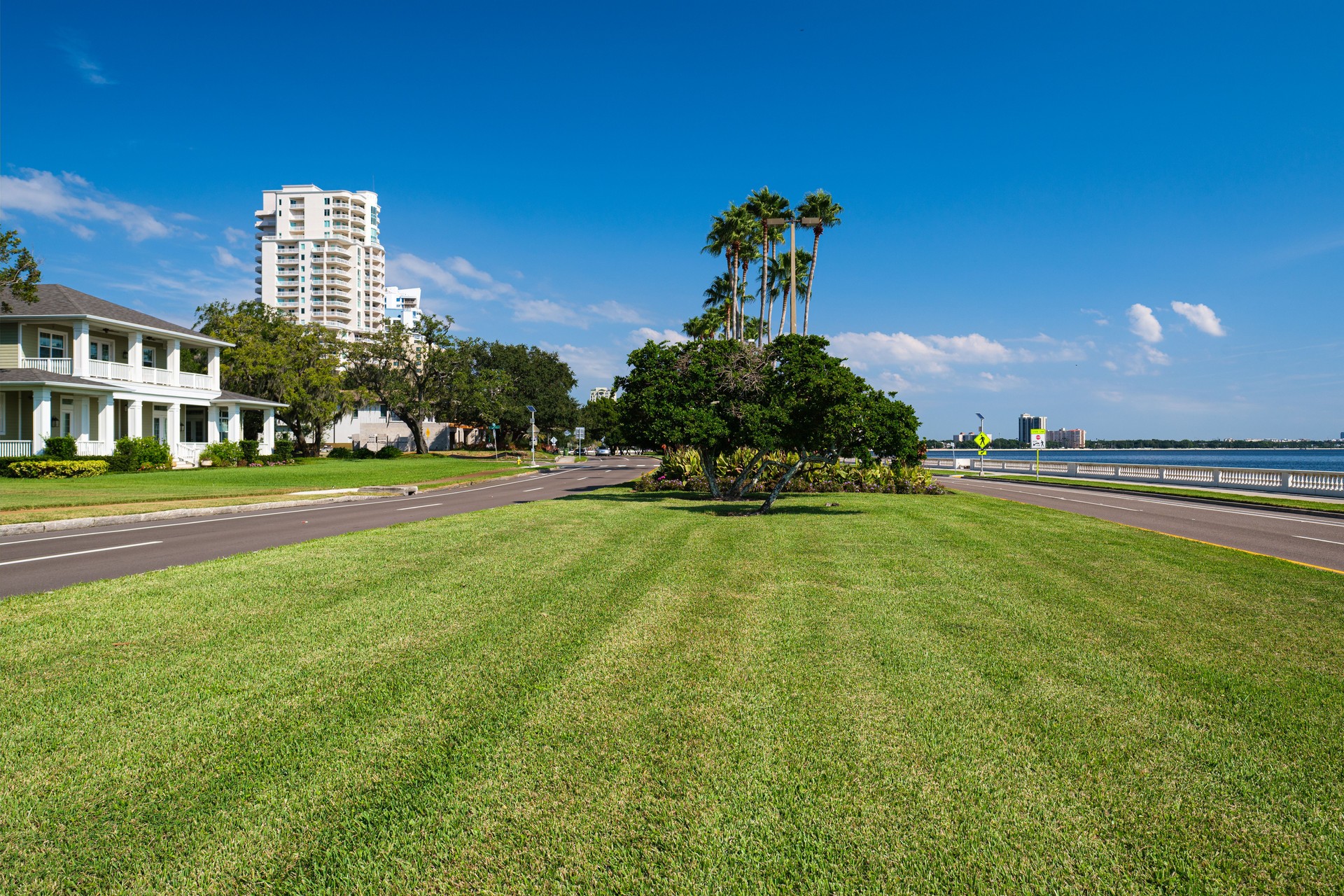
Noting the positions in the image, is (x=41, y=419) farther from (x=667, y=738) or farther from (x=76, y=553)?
(x=667, y=738)

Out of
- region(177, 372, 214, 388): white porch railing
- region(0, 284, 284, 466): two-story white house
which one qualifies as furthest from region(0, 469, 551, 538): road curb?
region(177, 372, 214, 388): white porch railing

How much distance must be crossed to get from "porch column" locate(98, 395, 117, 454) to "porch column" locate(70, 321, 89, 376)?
4.96ft

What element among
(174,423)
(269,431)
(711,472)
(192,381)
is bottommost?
(711,472)

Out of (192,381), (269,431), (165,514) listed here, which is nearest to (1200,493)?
(165,514)

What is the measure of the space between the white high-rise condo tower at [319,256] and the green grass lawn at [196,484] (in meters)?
95.9

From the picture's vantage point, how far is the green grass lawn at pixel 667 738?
9.79ft

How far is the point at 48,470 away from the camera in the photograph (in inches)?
1091

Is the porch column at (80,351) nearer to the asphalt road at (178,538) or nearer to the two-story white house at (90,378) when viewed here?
the two-story white house at (90,378)

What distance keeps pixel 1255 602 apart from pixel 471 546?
10696 mm

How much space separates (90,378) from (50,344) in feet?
10.2

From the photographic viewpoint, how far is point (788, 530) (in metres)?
13.2

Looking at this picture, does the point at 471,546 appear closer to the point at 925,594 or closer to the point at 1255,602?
the point at 925,594

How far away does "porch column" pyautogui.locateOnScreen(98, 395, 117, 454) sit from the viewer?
3266 cm

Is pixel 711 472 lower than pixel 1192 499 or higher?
higher
